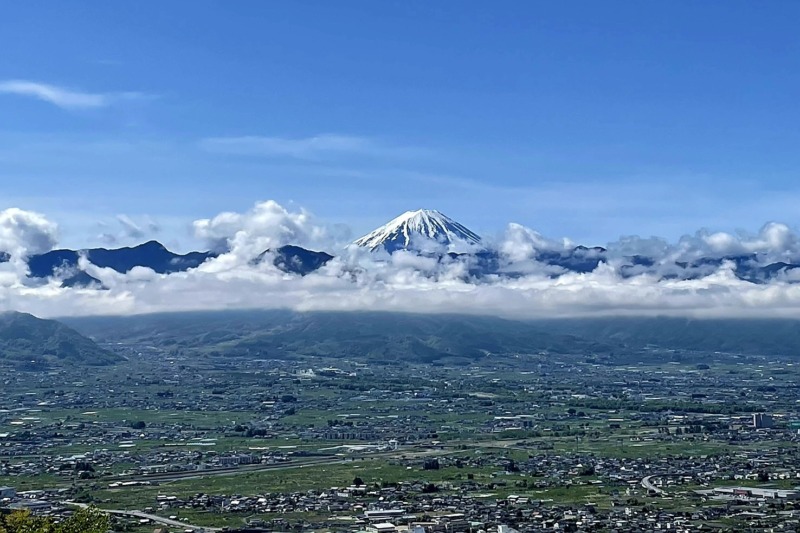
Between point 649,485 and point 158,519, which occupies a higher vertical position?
point 649,485

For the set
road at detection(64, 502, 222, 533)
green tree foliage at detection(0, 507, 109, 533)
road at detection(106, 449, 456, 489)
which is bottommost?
road at detection(64, 502, 222, 533)

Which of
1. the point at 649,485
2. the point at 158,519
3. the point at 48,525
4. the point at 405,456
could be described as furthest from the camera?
the point at 405,456

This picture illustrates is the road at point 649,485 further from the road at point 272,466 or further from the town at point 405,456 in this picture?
the road at point 272,466

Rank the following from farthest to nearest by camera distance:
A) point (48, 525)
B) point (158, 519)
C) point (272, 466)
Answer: point (272, 466) < point (158, 519) < point (48, 525)

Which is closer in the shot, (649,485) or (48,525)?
(48,525)

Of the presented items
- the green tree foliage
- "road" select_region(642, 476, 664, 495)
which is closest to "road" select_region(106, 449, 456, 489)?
"road" select_region(642, 476, 664, 495)

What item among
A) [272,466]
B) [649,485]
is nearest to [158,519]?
[272,466]

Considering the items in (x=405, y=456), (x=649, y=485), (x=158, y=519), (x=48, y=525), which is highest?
(x=48, y=525)

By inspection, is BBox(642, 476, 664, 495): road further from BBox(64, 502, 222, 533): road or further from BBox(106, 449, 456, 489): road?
BBox(64, 502, 222, 533): road

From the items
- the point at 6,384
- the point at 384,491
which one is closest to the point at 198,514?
the point at 384,491

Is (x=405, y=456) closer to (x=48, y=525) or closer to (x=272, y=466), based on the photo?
(x=272, y=466)

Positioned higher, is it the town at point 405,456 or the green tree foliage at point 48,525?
the green tree foliage at point 48,525

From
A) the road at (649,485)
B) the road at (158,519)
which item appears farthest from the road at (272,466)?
the road at (649,485)

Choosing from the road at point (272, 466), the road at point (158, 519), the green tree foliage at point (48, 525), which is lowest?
the road at point (158, 519)
